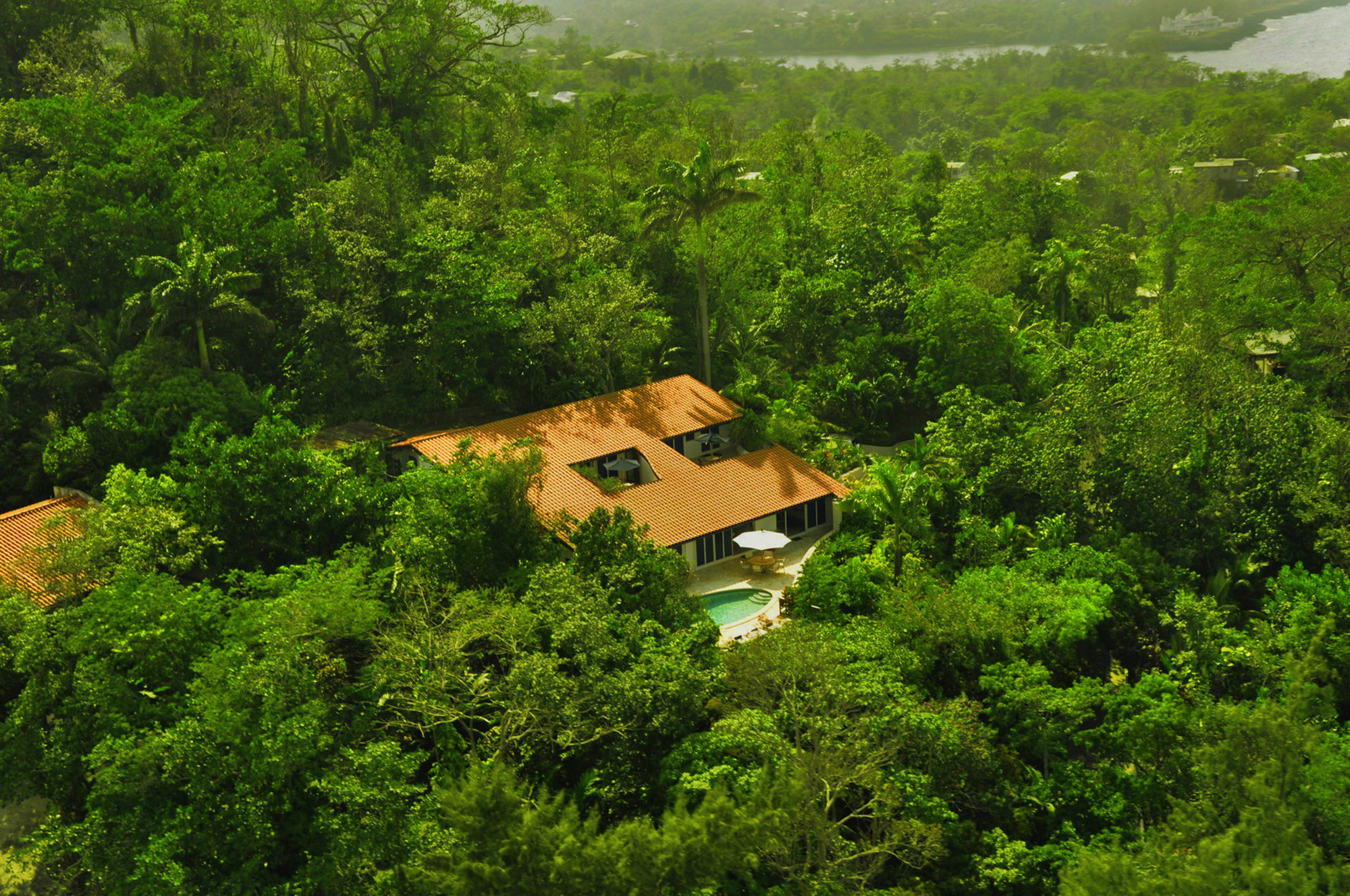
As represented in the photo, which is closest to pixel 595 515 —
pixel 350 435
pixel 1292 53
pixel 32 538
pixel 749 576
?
pixel 749 576

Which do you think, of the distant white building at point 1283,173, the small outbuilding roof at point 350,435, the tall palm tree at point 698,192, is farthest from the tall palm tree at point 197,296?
the distant white building at point 1283,173

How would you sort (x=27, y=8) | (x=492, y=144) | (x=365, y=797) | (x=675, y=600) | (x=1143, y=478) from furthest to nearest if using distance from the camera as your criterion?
(x=492, y=144), (x=27, y=8), (x=1143, y=478), (x=675, y=600), (x=365, y=797)

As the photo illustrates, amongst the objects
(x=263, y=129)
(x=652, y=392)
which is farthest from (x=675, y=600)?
(x=263, y=129)

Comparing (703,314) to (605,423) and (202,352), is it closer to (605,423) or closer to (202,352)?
(605,423)

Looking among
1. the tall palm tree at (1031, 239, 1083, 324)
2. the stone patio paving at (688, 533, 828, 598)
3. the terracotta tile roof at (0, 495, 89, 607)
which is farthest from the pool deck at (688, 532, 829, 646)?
the tall palm tree at (1031, 239, 1083, 324)

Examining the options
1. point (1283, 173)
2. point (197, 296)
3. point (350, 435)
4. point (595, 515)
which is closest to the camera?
point (595, 515)

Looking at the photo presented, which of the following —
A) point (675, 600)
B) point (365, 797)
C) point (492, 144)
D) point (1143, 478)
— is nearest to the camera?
point (365, 797)

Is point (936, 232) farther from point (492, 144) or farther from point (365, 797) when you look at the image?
point (365, 797)

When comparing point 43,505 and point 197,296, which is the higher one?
point 197,296
